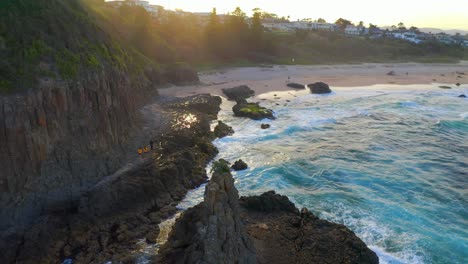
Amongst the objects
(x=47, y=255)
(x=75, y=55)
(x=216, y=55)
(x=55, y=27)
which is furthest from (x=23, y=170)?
(x=216, y=55)

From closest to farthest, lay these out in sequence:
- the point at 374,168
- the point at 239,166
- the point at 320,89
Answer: the point at 239,166 → the point at 374,168 → the point at 320,89

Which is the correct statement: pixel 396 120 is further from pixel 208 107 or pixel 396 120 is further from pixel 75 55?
pixel 75 55

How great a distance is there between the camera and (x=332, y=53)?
334ft

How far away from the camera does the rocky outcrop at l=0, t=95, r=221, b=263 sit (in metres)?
17.1

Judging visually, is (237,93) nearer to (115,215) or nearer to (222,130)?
(222,130)

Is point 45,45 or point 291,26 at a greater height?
point 291,26

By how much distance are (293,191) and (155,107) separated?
21.3 metres

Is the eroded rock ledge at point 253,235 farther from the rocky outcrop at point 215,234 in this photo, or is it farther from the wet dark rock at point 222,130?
the wet dark rock at point 222,130

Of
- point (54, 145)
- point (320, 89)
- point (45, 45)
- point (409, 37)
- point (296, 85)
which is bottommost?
point (296, 85)

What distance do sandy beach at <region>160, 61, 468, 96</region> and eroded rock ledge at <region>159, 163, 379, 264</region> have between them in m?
33.0

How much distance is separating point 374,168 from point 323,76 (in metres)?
47.3

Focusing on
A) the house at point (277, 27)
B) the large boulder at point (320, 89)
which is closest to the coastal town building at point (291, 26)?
the house at point (277, 27)

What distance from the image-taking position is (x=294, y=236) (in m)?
17.8

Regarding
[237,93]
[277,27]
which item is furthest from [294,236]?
[277,27]
